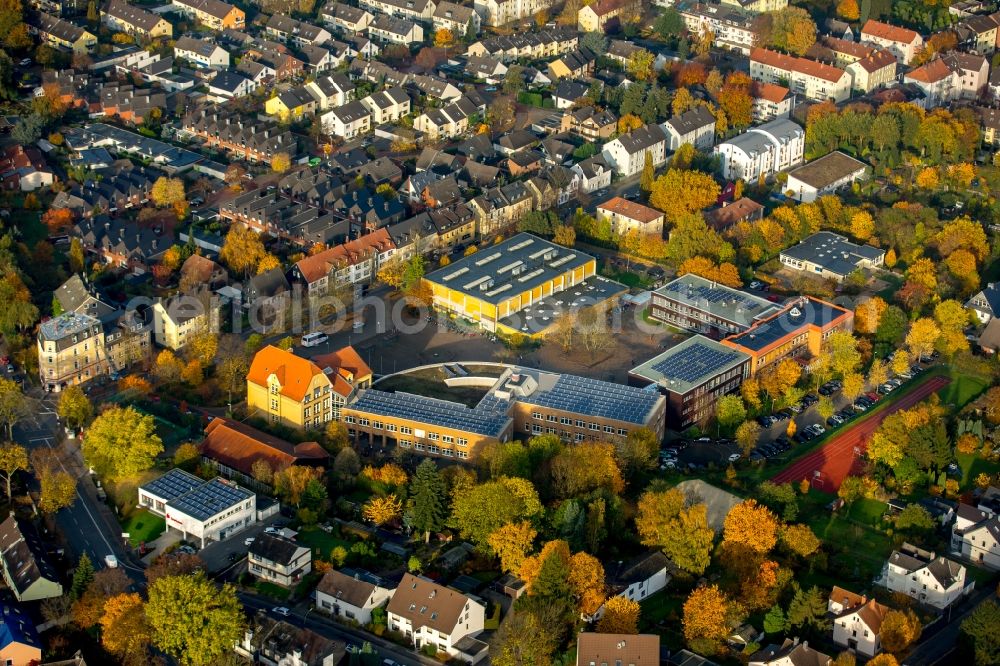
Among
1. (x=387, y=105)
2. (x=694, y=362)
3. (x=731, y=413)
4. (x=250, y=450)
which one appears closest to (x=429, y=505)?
(x=250, y=450)

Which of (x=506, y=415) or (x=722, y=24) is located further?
(x=722, y=24)

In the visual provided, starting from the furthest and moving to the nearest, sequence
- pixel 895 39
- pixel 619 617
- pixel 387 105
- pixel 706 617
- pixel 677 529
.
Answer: pixel 895 39, pixel 387 105, pixel 677 529, pixel 706 617, pixel 619 617

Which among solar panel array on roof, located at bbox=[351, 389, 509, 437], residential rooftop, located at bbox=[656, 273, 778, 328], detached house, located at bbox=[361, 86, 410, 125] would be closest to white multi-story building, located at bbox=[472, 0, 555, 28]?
detached house, located at bbox=[361, 86, 410, 125]

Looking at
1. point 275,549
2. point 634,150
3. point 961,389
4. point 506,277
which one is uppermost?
point 275,549

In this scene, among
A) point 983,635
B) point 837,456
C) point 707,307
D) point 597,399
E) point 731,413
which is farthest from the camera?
point 707,307

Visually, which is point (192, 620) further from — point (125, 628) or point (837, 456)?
point (837, 456)

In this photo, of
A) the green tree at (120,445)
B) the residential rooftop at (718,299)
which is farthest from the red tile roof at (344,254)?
the green tree at (120,445)

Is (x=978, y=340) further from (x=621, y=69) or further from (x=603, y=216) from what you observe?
(x=621, y=69)
